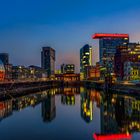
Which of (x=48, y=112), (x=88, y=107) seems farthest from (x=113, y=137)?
(x=88, y=107)

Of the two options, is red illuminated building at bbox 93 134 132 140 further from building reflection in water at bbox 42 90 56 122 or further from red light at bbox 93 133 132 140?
building reflection in water at bbox 42 90 56 122

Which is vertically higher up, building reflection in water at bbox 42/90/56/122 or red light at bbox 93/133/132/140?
red light at bbox 93/133/132/140

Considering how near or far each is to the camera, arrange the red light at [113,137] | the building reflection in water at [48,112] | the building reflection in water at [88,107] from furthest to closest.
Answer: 1. the building reflection in water at [88,107]
2. the building reflection in water at [48,112]
3. the red light at [113,137]

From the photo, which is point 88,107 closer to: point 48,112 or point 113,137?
point 48,112

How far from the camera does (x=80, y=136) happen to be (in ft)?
138

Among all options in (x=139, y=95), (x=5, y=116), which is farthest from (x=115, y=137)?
(x=139, y=95)

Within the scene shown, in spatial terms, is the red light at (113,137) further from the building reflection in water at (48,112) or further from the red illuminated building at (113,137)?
the building reflection in water at (48,112)

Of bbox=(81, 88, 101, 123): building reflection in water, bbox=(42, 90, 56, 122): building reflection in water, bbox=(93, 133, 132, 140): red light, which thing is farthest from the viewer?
bbox=(81, 88, 101, 123): building reflection in water

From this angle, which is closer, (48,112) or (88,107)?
(48,112)

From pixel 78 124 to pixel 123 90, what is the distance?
76.6 meters

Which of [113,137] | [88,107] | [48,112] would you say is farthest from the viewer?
[88,107]

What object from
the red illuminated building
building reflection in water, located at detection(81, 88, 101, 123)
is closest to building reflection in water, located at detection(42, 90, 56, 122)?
building reflection in water, located at detection(81, 88, 101, 123)

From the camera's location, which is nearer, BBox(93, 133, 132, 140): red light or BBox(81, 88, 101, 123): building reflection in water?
BBox(93, 133, 132, 140): red light

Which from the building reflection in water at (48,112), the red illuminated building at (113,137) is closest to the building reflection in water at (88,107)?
the building reflection in water at (48,112)
